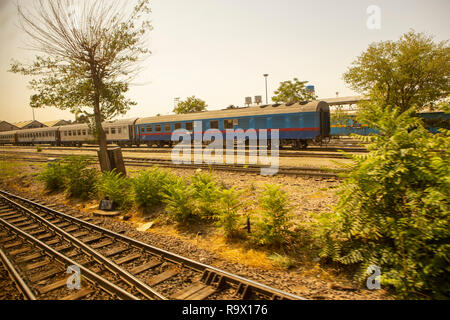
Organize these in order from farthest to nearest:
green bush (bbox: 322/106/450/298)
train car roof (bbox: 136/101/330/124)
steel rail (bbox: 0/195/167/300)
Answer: train car roof (bbox: 136/101/330/124) → steel rail (bbox: 0/195/167/300) → green bush (bbox: 322/106/450/298)

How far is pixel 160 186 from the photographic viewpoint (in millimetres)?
9875

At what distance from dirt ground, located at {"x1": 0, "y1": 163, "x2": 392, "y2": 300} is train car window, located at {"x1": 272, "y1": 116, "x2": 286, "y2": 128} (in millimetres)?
10431

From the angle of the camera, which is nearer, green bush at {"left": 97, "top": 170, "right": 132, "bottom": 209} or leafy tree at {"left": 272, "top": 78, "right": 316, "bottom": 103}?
green bush at {"left": 97, "top": 170, "right": 132, "bottom": 209}

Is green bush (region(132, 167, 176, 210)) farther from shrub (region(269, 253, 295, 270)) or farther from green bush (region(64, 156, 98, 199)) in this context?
shrub (region(269, 253, 295, 270))

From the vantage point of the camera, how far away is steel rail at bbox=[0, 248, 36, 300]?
442 centimetres

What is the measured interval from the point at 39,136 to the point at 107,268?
5234 cm

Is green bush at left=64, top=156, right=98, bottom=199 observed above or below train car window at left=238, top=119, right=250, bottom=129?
below

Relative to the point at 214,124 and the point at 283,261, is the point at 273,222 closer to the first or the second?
the point at 283,261

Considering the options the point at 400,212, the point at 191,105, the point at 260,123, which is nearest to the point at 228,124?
the point at 260,123

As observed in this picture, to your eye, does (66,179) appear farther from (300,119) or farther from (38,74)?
(300,119)

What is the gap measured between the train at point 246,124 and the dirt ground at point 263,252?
25.3ft

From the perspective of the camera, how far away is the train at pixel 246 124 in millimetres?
20000

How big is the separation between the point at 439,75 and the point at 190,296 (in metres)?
30.4

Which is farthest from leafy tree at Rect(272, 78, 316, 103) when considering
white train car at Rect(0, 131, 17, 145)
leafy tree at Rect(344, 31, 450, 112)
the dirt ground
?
white train car at Rect(0, 131, 17, 145)
